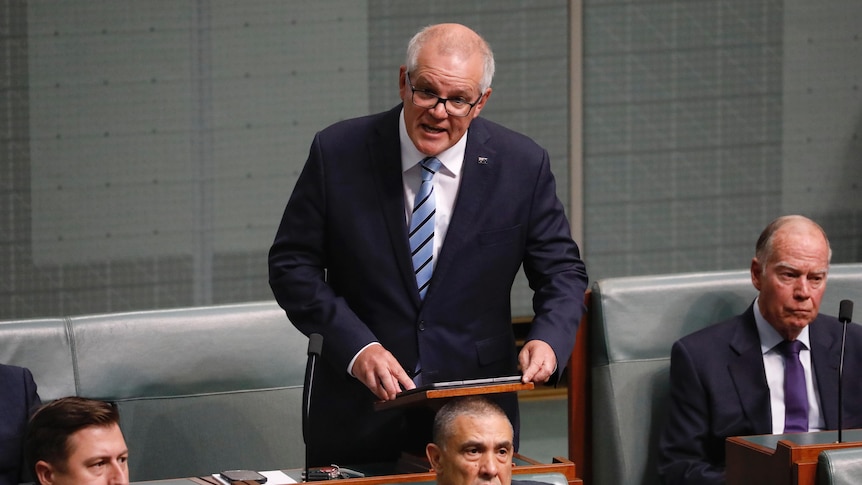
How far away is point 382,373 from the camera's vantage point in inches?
96.5

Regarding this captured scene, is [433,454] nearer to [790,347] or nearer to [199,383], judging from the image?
[199,383]

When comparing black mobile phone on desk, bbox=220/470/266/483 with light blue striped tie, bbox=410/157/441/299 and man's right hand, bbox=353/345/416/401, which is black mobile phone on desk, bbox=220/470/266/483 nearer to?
man's right hand, bbox=353/345/416/401

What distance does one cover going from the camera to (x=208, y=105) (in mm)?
4656

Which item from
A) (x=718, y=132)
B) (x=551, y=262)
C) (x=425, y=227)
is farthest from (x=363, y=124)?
(x=718, y=132)

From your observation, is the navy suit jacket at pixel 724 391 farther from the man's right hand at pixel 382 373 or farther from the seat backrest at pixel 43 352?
the seat backrest at pixel 43 352

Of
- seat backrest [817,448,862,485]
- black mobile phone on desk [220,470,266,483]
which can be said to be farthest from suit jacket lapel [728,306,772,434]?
black mobile phone on desk [220,470,266,483]

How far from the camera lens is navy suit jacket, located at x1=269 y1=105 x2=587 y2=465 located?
2.70m

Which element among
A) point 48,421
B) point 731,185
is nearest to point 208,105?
point 731,185

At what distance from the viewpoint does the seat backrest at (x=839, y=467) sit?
259 centimetres

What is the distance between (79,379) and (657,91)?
8.68 ft

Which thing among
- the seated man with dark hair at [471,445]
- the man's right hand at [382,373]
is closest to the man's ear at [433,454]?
the seated man with dark hair at [471,445]

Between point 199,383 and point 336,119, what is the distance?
1684 millimetres

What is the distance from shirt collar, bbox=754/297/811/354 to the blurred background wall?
1.65 m

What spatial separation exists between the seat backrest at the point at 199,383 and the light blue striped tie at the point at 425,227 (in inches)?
28.6
